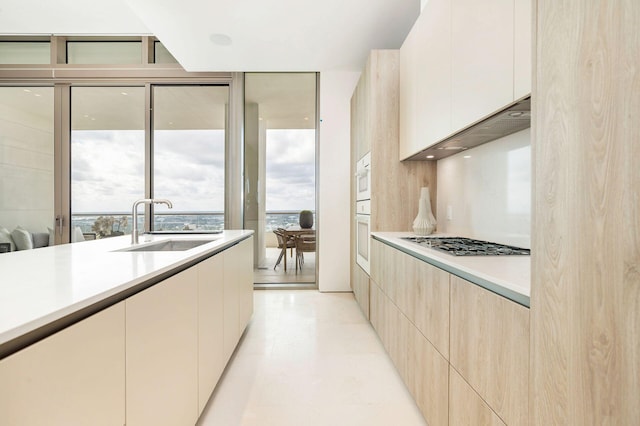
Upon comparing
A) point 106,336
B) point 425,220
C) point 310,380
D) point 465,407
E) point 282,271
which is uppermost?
point 425,220

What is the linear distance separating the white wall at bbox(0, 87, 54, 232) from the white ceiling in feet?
2.80

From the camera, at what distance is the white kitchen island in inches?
23.5

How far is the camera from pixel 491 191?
1.94 meters

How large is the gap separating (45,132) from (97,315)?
4.78 meters

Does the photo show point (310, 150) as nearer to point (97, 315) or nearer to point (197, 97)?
point (197, 97)

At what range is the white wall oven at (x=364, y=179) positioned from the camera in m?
2.96

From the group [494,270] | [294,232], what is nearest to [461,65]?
[494,270]

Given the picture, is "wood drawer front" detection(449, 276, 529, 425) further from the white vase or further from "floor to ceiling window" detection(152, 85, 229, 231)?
"floor to ceiling window" detection(152, 85, 229, 231)

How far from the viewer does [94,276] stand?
3.10 ft

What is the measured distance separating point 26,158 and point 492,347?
5579 mm

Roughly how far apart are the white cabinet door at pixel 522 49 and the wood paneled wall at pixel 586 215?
41 cm

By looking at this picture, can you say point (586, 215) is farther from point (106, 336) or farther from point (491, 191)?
point (491, 191)

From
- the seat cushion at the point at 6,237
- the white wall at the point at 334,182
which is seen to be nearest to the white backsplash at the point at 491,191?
the white wall at the point at 334,182

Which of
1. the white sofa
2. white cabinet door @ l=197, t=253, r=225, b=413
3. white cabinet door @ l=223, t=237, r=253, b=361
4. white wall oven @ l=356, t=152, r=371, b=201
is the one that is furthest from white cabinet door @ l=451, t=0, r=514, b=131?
the white sofa
